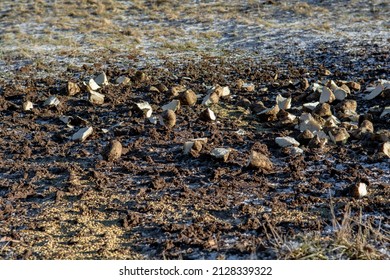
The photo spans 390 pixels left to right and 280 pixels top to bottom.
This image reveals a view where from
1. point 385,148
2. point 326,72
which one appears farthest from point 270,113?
point 326,72

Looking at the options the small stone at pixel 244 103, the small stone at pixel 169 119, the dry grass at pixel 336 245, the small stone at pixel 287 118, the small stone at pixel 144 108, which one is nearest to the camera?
the dry grass at pixel 336 245

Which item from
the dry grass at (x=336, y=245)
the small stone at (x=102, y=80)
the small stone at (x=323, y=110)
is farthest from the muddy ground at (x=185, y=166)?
the small stone at (x=323, y=110)

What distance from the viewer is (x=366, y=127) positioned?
534 centimetres

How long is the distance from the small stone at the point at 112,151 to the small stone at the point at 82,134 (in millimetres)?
544

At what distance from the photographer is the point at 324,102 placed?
6.20m

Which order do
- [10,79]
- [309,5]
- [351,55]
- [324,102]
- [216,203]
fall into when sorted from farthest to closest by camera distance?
[309,5] → [351,55] → [10,79] → [324,102] → [216,203]

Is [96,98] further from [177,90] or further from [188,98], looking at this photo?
[188,98]

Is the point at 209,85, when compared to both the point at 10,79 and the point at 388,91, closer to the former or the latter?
the point at 388,91

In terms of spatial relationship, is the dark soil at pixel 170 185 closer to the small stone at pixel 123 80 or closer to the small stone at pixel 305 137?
the small stone at pixel 305 137

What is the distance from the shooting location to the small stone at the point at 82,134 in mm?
5469

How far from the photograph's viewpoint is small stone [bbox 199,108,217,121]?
234 inches
